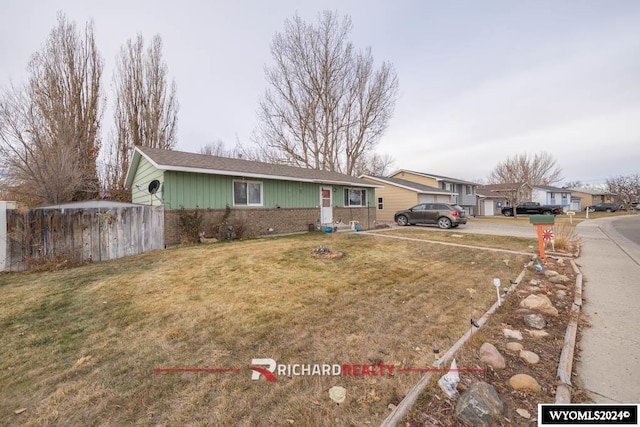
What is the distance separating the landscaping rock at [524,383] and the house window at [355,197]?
1444cm

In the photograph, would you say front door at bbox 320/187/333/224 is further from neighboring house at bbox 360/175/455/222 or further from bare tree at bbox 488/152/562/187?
bare tree at bbox 488/152/562/187

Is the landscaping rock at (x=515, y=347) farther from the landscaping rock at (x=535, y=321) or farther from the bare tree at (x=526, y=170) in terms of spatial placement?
the bare tree at (x=526, y=170)

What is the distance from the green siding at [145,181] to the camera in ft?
32.5

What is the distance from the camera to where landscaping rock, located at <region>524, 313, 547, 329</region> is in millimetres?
3330

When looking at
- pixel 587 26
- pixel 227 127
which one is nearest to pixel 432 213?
pixel 587 26

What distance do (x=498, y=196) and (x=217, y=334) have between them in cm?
4456

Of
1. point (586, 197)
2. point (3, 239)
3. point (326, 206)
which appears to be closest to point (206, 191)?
point (3, 239)

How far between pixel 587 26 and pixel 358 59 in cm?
1743

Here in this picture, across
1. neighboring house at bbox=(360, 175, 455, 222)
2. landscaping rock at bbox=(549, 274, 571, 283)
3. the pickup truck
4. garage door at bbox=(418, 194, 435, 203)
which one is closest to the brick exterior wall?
neighboring house at bbox=(360, 175, 455, 222)

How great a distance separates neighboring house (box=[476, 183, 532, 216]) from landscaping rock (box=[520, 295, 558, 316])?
34178mm

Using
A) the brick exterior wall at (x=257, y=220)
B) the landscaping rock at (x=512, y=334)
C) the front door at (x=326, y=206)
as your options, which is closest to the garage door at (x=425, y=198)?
the brick exterior wall at (x=257, y=220)

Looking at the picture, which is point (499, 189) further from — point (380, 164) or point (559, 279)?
point (559, 279)

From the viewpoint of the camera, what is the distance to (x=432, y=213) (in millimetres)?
16922

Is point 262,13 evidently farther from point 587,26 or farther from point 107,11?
point 587,26
